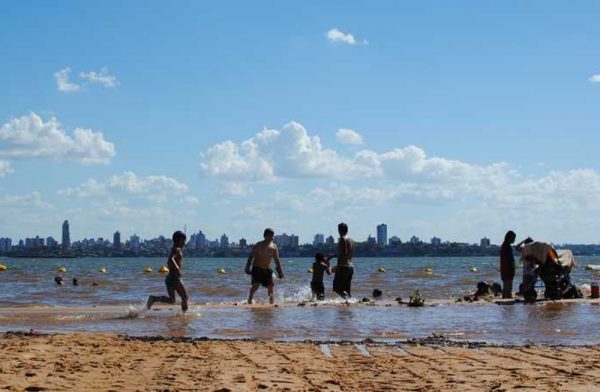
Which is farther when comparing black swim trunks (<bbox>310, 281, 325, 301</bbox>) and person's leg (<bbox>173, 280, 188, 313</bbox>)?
black swim trunks (<bbox>310, 281, 325, 301</bbox>)

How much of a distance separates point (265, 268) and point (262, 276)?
0.18 m

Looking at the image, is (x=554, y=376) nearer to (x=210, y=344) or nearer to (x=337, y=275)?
(x=210, y=344)

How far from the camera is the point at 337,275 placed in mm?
17469

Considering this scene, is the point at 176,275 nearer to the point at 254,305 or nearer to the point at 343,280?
the point at 254,305

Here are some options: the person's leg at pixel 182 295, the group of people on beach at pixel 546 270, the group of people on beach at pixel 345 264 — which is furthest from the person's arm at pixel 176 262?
the group of people on beach at pixel 546 270

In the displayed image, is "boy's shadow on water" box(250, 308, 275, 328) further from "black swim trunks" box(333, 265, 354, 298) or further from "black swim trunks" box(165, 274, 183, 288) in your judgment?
"black swim trunks" box(333, 265, 354, 298)

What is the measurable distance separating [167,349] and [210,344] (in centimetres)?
65

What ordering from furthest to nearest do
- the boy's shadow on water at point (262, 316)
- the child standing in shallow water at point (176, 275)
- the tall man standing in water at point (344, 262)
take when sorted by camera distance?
the tall man standing in water at point (344, 262)
the child standing in shallow water at point (176, 275)
the boy's shadow on water at point (262, 316)

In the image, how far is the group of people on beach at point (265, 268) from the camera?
13.7 m

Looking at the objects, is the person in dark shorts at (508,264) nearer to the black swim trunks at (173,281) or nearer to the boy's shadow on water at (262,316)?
the boy's shadow on water at (262,316)

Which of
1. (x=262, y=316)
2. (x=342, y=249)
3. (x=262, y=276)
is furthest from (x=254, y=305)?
(x=342, y=249)

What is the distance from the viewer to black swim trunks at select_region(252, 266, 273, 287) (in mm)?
16172

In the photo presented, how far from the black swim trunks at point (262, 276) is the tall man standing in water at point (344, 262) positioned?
1.71 metres

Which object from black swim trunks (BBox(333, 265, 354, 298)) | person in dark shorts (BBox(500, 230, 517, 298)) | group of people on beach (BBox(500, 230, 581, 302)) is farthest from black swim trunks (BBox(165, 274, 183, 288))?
person in dark shorts (BBox(500, 230, 517, 298))
